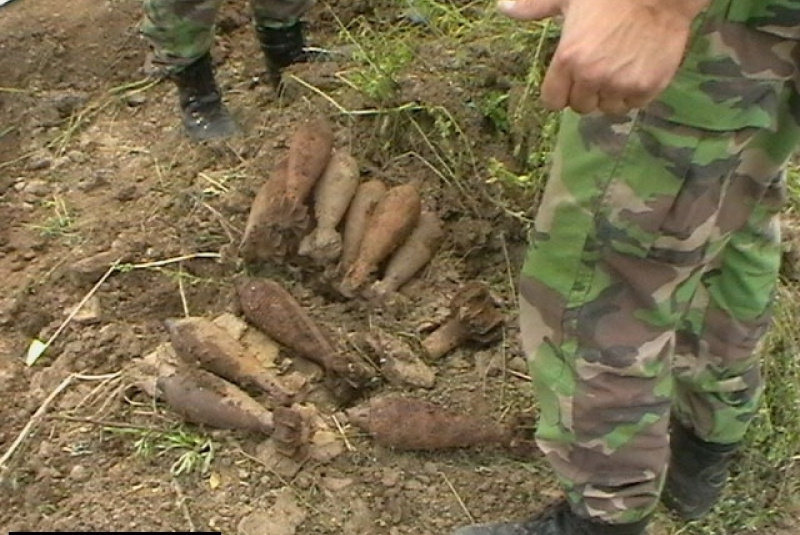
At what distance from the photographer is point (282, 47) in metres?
3.08

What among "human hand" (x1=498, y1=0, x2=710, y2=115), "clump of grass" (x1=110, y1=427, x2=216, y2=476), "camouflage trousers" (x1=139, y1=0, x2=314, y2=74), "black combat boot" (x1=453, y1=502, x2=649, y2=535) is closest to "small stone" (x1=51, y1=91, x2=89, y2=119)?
"camouflage trousers" (x1=139, y1=0, x2=314, y2=74)

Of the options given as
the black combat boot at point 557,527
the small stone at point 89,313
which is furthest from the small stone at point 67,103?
the black combat boot at point 557,527

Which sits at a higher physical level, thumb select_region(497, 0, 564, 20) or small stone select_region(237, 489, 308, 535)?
thumb select_region(497, 0, 564, 20)

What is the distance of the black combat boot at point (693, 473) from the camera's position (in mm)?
1948

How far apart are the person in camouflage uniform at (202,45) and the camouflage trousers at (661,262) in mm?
1446

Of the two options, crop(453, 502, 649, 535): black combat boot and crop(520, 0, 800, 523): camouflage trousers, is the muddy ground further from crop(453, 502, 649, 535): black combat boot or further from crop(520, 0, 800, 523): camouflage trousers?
crop(520, 0, 800, 523): camouflage trousers

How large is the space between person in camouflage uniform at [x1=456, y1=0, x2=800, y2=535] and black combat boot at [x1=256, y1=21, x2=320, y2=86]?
5.14ft

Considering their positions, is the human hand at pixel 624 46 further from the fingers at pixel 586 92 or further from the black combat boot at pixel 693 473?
the black combat boot at pixel 693 473

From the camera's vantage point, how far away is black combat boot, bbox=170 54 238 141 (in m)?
2.95

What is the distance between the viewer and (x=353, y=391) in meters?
2.24

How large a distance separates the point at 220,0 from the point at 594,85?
1.72 metres

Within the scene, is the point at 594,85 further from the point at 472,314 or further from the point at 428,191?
the point at 428,191

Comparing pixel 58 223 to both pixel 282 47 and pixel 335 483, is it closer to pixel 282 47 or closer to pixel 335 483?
pixel 282 47

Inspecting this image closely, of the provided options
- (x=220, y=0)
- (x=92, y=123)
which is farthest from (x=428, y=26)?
(x=92, y=123)
